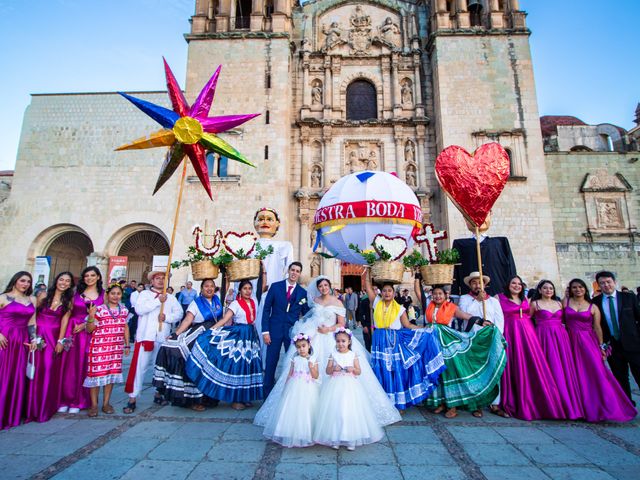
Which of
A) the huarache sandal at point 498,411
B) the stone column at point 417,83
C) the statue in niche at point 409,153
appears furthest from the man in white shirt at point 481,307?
the stone column at point 417,83

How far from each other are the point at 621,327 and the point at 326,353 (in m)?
3.79

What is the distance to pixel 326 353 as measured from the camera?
4.05 m

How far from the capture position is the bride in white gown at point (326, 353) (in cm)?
382

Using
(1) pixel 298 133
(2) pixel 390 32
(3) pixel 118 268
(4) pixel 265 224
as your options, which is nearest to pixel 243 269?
(4) pixel 265 224

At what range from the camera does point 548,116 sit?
33969 mm

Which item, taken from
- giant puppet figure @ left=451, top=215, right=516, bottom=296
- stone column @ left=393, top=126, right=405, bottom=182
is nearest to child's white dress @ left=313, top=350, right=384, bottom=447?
giant puppet figure @ left=451, top=215, right=516, bottom=296

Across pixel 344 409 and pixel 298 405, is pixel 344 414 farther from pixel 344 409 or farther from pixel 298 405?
pixel 298 405

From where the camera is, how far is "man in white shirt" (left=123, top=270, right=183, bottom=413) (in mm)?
4727

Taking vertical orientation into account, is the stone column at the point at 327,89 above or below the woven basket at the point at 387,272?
above

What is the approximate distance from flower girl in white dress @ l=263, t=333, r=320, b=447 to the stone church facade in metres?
11.6

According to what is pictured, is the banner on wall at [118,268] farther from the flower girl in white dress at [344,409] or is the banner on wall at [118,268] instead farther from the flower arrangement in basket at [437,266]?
the flower girl in white dress at [344,409]

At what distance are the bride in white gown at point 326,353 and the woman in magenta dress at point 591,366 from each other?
Answer: 249 cm

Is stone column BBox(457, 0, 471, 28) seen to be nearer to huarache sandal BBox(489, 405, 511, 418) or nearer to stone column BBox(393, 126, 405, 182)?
stone column BBox(393, 126, 405, 182)

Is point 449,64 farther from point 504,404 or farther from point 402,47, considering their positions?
point 504,404
